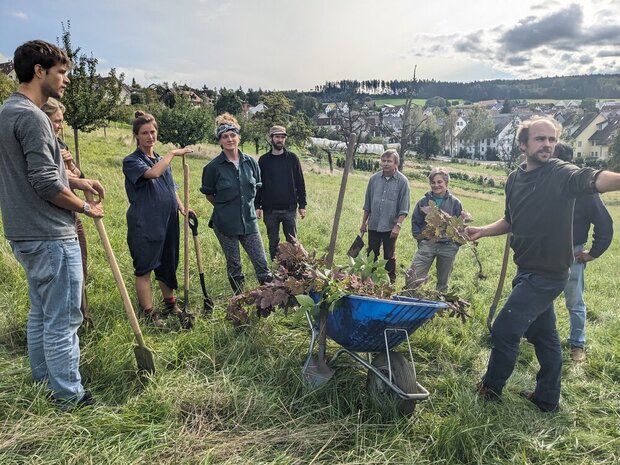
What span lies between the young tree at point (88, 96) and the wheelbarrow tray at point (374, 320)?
11.9 m

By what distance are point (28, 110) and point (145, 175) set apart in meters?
1.30

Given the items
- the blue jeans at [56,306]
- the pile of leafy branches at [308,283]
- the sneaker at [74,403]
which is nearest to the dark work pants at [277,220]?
the pile of leafy branches at [308,283]

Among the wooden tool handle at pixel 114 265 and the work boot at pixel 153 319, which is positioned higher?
the wooden tool handle at pixel 114 265

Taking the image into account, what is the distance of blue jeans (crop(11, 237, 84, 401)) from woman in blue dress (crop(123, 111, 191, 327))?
42.5 inches

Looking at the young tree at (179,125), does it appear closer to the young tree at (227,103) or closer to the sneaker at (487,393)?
the sneaker at (487,393)

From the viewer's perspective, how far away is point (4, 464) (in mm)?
2096

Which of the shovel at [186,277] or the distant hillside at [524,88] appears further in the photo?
the distant hillside at [524,88]

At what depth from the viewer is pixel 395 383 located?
275 centimetres

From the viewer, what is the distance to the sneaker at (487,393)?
3059 millimetres

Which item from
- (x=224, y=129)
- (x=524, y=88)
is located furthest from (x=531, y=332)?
(x=524, y=88)

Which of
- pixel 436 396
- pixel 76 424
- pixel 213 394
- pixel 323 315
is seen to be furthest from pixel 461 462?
pixel 76 424

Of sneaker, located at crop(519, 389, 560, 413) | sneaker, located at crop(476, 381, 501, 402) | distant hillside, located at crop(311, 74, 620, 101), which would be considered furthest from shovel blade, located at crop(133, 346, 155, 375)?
distant hillside, located at crop(311, 74, 620, 101)

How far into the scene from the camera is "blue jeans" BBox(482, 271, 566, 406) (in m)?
2.92

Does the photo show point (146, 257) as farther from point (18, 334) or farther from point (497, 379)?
point (497, 379)
